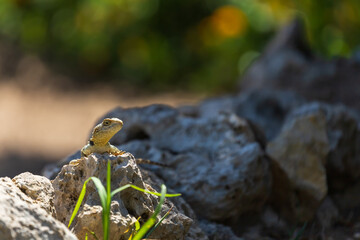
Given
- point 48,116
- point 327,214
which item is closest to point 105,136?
point 327,214

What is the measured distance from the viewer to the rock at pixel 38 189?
7.15ft

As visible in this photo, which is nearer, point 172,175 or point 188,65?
point 172,175

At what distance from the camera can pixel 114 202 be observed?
84.7 inches

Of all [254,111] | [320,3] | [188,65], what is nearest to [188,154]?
[254,111]

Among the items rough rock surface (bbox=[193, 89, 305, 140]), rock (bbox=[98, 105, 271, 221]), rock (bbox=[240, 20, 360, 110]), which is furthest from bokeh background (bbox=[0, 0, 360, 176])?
rock (bbox=[98, 105, 271, 221])

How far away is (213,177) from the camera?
2898mm

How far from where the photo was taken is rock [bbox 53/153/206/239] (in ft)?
6.95

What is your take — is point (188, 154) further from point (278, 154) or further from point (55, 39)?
point (55, 39)

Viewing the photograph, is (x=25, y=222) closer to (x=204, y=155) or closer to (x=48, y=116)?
(x=204, y=155)

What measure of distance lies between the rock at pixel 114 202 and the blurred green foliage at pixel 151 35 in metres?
5.32

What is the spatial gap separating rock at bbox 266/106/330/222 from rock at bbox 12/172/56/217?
134 centimetres

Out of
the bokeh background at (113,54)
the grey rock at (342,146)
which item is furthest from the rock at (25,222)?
the bokeh background at (113,54)

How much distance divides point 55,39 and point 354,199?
19.5ft

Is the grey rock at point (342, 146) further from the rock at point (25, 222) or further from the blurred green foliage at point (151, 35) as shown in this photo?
the blurred green foliage at point (151, 35)
